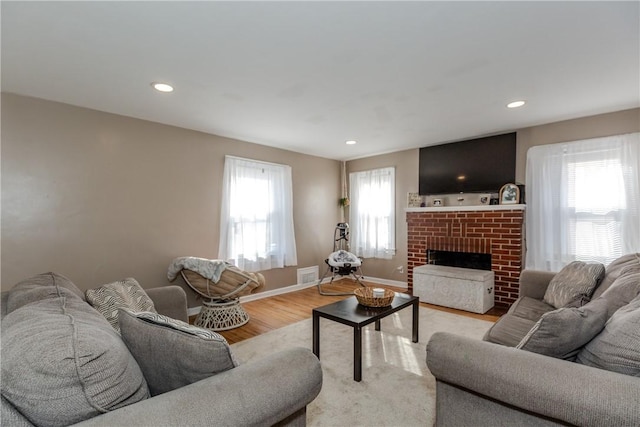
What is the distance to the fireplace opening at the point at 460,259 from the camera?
425 centimetres

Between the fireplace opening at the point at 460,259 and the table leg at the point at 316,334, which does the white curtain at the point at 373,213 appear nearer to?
the fireplace opening at the point at 460,259

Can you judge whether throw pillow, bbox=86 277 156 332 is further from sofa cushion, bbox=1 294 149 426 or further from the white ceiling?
the white ceiling

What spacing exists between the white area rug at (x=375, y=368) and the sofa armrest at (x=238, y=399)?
0.94 metres

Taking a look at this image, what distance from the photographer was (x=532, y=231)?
12.3ft

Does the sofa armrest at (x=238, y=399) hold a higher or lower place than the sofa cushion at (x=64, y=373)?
lower

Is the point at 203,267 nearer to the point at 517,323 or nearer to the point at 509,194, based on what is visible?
the point at 517,323

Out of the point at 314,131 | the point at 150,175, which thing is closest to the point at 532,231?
the point at 314,131

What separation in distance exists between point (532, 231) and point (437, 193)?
4.27 feet

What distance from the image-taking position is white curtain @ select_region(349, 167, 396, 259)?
5.19 metres

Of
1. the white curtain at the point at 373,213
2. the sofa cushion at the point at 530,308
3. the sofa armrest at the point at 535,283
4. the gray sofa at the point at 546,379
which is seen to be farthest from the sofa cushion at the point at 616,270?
the white curtain at the point at 373,213

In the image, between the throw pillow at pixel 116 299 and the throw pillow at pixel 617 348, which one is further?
the throw pillow at pixel 116 299

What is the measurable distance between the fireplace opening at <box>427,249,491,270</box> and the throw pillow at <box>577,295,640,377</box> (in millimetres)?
3184

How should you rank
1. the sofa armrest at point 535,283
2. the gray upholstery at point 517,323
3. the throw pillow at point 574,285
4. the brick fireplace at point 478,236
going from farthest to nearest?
the brick fireplace at point 478,236
the sofa armrest at point 535,283
the throw pillow at point 574,285
the gray upholstery at point 517,323

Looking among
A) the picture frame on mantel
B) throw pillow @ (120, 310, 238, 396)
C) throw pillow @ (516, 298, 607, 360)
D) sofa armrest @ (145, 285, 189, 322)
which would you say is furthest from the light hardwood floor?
throw pillow @ (516, 298, 607, 360)
